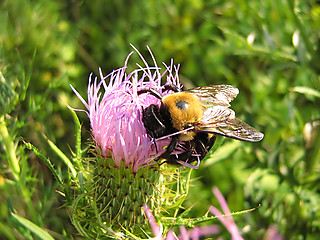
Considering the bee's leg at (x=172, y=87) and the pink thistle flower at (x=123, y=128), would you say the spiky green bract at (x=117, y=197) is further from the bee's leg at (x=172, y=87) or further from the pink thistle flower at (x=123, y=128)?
the bee's leg at (x=172, y=87)

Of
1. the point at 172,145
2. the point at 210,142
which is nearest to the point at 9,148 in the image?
the point at 172,145

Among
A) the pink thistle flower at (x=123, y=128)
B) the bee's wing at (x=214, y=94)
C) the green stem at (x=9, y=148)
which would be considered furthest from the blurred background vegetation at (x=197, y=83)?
the bee's wing at (x=214, y=94)

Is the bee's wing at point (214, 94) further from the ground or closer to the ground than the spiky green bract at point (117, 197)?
further from the ground

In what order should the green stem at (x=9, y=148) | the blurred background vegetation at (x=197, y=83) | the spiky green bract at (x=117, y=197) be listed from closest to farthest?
the spiky green bract at (x=117, y=197)
the green stem at (x=9, y=148)
the blurred background vegetation at (x=197, y=83)

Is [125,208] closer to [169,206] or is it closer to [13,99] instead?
[169,206]

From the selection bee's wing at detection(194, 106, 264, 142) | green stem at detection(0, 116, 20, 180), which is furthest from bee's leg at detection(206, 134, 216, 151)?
green stem at detection(0, 116, 20, 180)

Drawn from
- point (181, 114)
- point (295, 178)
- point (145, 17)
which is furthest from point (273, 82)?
point (181, 114)

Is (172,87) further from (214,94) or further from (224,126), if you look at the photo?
(224,126)
